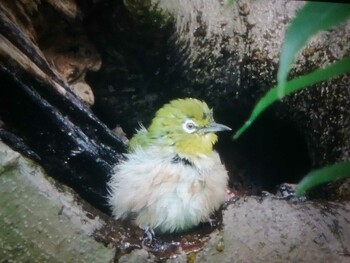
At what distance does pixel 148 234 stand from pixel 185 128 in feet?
1.97

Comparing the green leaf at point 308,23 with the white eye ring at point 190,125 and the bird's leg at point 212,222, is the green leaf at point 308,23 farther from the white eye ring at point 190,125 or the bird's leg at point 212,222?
the white eye ring at point 190,125

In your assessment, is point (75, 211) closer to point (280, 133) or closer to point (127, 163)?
point (127, 163)

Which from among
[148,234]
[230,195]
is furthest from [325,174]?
[230,195]

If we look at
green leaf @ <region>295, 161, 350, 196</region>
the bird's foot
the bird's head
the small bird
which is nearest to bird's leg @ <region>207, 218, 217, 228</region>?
the small bird

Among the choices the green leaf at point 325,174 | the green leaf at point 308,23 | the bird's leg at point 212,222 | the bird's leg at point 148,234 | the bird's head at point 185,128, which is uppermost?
the bird's head at point 185,128

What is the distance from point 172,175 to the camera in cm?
262

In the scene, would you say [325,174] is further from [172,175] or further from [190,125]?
[190,125]

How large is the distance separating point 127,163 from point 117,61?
0.74 m

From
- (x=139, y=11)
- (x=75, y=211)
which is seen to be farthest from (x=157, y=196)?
(x=139, y=11)

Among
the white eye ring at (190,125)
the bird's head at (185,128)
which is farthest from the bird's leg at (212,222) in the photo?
the white eye ring at (190,125)

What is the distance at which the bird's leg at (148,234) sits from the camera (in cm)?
243

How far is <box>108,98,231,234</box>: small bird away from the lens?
2590 millimetres

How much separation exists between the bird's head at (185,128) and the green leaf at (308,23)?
1963mm

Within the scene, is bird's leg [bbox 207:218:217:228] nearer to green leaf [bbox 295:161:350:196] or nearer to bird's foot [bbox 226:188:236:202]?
bird's foot [bbox 226:188:236:202]
